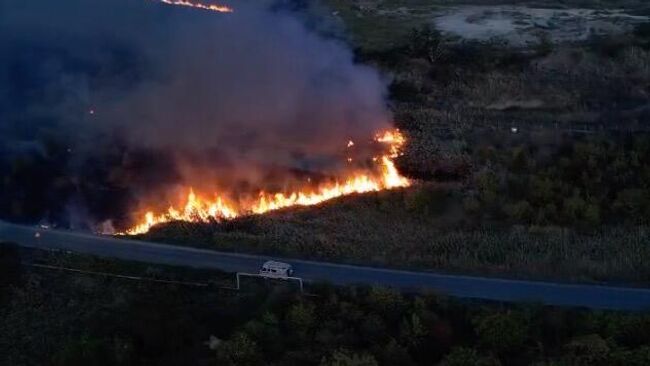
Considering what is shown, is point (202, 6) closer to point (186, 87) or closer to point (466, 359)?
point (186, 87)

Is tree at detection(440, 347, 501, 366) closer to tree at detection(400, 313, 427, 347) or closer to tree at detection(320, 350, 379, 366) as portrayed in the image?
tree at detection(400, 313, 427, 347)

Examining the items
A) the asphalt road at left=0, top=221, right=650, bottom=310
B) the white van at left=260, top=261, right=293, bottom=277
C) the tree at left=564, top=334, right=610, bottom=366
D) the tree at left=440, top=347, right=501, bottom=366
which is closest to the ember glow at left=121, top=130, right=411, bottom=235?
the asphalt road at left=0, top=221, right=650, bottom=310

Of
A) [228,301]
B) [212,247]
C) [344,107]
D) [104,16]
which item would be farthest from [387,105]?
[104,16]

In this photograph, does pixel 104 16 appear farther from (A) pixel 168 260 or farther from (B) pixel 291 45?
(A) pixel 168 260

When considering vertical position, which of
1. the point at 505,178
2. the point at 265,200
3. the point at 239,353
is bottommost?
the point at 239,353

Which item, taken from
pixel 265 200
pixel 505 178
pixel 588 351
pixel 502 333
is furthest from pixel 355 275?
pixel 505 178

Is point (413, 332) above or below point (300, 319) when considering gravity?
below

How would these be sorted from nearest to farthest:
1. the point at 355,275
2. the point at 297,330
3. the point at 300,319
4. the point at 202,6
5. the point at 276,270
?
the point at 297,330 < the point at 300,319 < the point at 276,270 < the point at 355,275 < the point at 202,6
